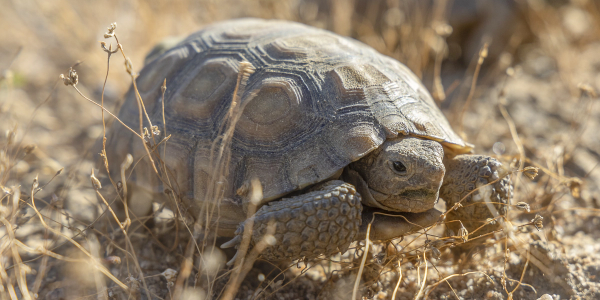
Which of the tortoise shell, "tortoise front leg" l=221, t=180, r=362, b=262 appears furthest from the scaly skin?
the tortoise shell

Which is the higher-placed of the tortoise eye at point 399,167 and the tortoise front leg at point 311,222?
the tortoise eye at point 399,167

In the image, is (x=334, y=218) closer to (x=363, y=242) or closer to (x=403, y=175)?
(x=403, y=175)

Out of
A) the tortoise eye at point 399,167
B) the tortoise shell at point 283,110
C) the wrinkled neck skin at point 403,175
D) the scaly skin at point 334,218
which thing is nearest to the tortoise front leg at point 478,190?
the scaly skin at point 334,218

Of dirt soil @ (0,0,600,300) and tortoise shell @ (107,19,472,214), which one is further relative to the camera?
dirt soil @ (0,0,600,300)

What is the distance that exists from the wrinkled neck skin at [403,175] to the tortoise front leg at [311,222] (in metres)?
0.20

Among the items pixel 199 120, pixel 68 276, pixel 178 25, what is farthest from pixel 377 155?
pixel 178 25

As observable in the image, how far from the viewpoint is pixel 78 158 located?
12.9 feet

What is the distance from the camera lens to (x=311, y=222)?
77.0 inches

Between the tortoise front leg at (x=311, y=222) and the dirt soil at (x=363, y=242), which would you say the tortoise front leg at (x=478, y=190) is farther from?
the tortoise front leg at (x=311, y=222)

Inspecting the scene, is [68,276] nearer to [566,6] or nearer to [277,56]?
[277,56]

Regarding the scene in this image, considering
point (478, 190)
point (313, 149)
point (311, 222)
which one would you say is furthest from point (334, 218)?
point (478, 190)

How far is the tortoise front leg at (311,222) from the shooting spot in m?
1.96

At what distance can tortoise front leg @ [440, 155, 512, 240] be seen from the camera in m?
2.25

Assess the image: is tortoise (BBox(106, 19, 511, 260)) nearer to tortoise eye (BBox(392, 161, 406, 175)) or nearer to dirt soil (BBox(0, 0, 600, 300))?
tortoise eye (BBox(392, 161, 406, 175))
